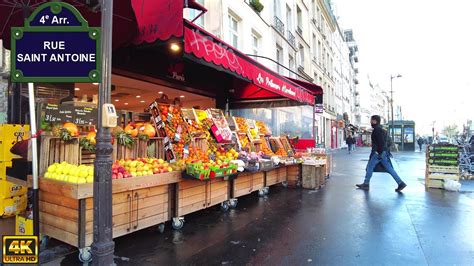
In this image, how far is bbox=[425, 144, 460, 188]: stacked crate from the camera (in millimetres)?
8430

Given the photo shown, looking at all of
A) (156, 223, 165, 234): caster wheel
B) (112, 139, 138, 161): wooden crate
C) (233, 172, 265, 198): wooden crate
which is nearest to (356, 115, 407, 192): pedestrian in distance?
(233, 172, 265, 198): wooden crate

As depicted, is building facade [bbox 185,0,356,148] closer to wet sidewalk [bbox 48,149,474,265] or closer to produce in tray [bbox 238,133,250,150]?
produce in tray [bbox 238,133,250,150]

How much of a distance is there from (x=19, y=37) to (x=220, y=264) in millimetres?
3103

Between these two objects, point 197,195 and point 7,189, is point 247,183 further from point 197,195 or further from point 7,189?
point 7,189

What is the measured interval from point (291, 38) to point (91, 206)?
59.4 ft

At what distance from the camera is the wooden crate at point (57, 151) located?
13.3 feet

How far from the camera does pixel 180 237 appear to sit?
448 cm

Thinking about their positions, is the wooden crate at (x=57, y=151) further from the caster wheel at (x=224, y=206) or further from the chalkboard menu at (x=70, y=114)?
the caster wheel at (x=224, y=206)

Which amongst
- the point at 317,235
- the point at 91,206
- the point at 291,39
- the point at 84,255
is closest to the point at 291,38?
the point at 291,39

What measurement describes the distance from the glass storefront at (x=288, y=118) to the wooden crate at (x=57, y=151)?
749 centimetres

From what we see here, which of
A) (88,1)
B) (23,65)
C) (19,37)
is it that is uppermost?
(88,1)

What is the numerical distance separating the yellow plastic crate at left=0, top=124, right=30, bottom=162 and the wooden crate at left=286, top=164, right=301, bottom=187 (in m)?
6.41

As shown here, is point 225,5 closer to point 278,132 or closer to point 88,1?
point 278,132

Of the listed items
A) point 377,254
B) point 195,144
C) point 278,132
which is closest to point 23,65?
point 195,144
